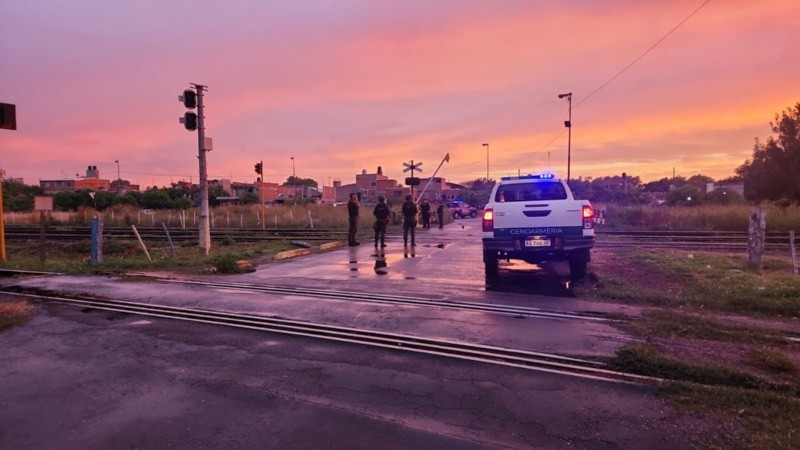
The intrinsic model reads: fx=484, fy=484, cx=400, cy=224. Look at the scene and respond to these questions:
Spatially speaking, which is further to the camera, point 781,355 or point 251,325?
point 251,325

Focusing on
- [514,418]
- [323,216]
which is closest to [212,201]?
[323,216]

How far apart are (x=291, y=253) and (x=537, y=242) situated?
8.68 metres

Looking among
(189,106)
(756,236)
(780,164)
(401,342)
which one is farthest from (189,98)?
(780,164)

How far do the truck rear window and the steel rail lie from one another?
3.59 metres

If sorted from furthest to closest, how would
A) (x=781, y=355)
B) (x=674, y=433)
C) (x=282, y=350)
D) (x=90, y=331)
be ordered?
(x=90, y=331) → (x=282, y=350) → (x=781, y=355) → (x=674, y=433)

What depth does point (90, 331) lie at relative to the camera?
21.2ft

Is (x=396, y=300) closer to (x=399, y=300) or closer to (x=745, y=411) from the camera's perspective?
(x=399, y=300)

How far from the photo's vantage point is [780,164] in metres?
35.4

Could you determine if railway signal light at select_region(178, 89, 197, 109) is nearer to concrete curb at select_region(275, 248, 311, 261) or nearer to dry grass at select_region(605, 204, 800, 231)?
concrete curb at select_region(275, 248, 311, 261)

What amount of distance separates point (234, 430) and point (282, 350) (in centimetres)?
194

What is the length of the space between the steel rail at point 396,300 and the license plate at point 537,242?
236cm

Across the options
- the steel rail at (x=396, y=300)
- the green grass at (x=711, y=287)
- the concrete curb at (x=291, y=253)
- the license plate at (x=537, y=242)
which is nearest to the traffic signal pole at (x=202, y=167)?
the concrete curb at (x=291, y=253)

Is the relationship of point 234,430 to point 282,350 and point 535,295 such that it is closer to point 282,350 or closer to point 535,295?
point 282,350

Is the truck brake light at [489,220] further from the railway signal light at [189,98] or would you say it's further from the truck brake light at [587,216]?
the railway signal light at [189,98]
